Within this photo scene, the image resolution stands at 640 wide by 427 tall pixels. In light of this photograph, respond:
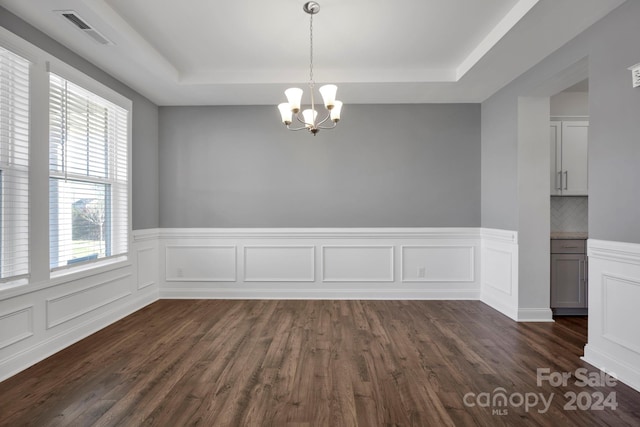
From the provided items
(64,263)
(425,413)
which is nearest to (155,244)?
(64,263)

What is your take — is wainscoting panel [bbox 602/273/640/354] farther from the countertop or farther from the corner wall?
the countertop

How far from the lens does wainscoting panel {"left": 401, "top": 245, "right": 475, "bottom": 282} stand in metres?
4.80

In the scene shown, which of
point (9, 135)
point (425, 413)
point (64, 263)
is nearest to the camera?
point (425, 413)

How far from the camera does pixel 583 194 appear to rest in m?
4.22

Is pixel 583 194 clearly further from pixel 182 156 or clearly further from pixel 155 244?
pixel 155 244

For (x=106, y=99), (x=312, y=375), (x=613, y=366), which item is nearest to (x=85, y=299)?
(x=106, y=99)

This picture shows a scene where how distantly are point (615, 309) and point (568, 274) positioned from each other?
1588 millimetres

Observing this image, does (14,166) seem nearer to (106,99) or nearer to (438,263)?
(106,99)

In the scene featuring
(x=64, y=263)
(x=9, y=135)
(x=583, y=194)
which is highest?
(x=9, y=135)

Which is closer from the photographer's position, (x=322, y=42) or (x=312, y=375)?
(x=312, y=375)

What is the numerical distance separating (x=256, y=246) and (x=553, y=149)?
13.4 feet

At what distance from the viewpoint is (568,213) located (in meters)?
4.39

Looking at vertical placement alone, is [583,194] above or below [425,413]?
above

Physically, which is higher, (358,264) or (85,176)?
(85,176)
